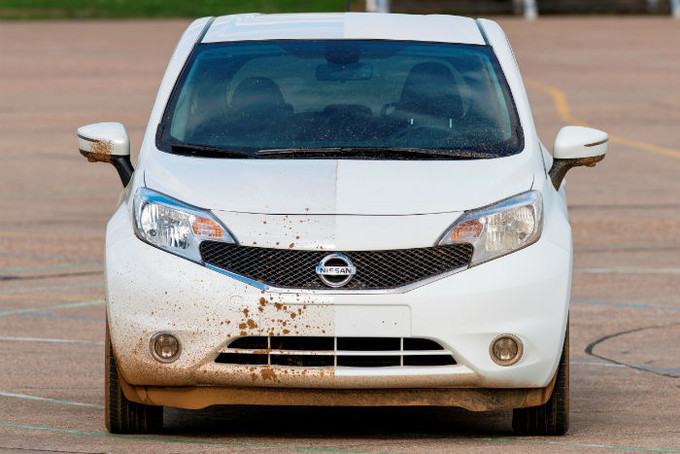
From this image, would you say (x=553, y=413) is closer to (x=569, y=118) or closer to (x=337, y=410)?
(x=337, y=410)

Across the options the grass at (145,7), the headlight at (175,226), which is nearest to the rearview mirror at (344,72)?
the headlight at (175,226)

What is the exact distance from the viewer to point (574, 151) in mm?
7449

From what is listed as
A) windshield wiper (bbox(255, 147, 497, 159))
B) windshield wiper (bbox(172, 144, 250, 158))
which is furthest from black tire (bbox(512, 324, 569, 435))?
windshield wiper (bbox(172, 144, 250, 158))

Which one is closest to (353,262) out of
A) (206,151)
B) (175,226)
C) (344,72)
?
(175,226)

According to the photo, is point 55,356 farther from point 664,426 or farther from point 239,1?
point 239,1

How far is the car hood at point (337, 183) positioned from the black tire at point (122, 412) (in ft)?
2.47

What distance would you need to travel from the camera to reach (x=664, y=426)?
24.1 ft

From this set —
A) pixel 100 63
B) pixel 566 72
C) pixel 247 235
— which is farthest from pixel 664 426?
pixel 100 63

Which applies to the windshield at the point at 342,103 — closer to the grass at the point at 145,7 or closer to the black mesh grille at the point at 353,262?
the black mesh grille at the point at 353,262

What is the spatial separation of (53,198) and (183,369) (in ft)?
33.4

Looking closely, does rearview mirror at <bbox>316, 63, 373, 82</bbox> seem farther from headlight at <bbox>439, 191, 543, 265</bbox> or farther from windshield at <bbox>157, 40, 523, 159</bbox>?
headlight at <bbox>439, 191, 543, 265</bbox>

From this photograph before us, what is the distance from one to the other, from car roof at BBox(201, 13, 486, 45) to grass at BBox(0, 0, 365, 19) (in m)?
36.3

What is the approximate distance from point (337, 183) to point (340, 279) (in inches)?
19.3

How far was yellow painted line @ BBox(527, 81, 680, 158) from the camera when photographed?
20.6 m
